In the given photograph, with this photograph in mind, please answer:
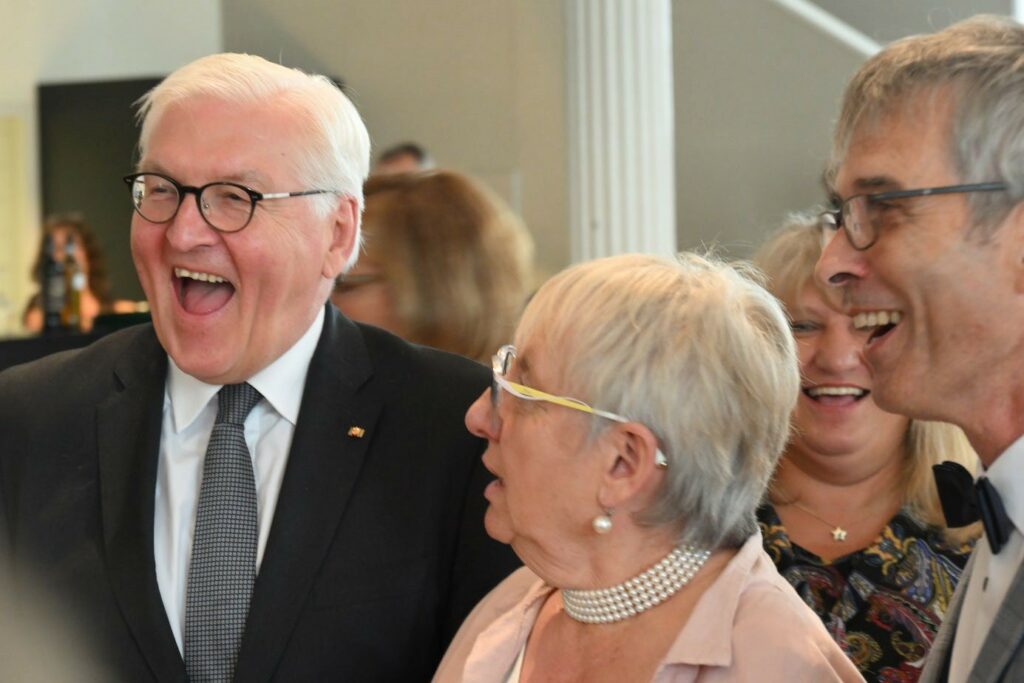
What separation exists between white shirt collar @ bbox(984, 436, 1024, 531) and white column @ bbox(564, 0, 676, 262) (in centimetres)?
385

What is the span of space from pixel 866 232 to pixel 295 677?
111 centimetres

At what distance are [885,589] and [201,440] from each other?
1.27 m

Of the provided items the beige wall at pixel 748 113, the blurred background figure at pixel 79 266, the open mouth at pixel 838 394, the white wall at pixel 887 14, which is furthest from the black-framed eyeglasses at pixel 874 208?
the blurred background figure at pixel 79 266

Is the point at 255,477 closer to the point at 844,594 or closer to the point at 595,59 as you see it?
the point at 844,594

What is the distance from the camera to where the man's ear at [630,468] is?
1.93 m

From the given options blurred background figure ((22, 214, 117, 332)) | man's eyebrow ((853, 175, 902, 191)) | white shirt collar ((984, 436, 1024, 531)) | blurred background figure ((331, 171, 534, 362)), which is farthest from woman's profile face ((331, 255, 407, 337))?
blurred background figure ((22, 214, 117, 332))

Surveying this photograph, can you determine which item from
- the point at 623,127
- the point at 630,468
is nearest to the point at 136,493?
the point at 630,468

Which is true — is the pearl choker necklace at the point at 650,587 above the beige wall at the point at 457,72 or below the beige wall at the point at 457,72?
below

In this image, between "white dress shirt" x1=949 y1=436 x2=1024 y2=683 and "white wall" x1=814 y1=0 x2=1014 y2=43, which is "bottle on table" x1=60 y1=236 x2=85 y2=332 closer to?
"white wall" x1=814 y1=0 x2=1014 y2=43

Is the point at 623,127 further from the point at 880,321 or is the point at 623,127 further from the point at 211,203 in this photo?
the point at 880,321

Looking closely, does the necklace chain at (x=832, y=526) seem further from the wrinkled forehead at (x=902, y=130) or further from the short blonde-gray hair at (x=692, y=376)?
the wrinkled forehead at (x=902, y=130)

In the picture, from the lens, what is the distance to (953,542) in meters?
2.61

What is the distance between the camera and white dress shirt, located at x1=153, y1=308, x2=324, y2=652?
7.47ft

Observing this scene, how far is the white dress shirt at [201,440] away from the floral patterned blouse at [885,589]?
0.98 meters
